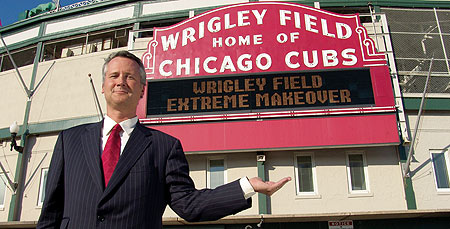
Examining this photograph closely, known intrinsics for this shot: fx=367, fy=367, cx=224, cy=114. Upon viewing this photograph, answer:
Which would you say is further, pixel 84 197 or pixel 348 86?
pixel 348 86

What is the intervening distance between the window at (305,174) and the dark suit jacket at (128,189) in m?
9.97

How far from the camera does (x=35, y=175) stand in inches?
534

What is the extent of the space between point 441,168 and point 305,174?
4421 mm

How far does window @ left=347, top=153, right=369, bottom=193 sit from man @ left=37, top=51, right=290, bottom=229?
34.1 feet

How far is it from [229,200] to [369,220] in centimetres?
1024

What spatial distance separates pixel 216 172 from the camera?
39.9ft

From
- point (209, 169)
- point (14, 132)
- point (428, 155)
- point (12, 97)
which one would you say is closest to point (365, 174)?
point (428, 155)

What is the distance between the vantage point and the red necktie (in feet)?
6.76

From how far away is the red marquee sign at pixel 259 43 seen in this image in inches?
471

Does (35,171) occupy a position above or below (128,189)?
above

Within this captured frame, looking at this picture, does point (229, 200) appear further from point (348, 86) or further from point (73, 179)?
point (348, 86)

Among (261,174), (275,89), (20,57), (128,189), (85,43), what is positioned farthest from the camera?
(20,57)

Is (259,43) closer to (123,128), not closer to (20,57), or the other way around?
(123,128)

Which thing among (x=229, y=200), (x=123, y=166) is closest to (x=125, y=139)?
(x=123, y=166)
